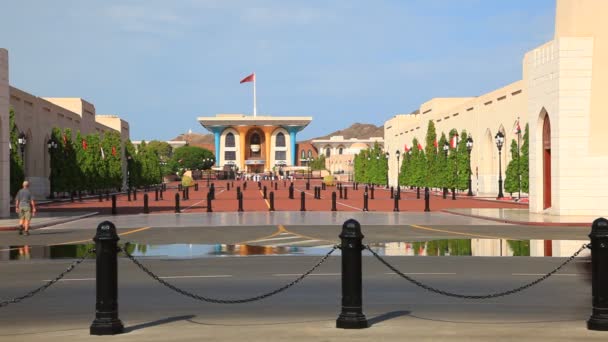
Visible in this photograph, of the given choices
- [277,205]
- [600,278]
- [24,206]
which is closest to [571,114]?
[277,205]

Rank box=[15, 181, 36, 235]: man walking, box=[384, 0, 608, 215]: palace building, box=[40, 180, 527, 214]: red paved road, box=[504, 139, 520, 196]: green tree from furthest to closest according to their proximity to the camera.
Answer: box=[504, 139, 520, 196]: green tree < box=[40, 180, 527, 214]: red paved road < box=[384, 0, 608, 215]: palace building < box=[15, 181, 36, 235]: man walking

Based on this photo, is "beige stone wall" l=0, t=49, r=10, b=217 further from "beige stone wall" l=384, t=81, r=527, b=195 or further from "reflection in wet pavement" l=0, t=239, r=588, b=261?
"beige stone wall" l=384, t=81, r=527, b=195

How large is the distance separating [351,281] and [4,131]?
1259 inches

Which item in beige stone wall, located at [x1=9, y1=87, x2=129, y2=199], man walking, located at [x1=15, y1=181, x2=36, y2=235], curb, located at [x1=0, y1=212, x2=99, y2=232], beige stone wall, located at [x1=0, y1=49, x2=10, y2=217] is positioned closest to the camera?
man walking, located at [x1=15, y1=181, x2=36, y2=235]

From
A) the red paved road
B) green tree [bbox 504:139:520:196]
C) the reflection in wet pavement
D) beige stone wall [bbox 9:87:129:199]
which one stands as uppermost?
beige stone wall [bbox 9:87:129:199]

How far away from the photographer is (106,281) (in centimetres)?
979

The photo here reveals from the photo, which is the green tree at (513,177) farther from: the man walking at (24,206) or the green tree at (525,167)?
the man walking at (24,206)

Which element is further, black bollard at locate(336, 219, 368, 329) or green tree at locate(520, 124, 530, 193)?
green tree at locate(520, 124, 530, 193)

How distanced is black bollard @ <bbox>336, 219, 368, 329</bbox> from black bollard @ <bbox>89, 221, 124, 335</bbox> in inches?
99.0

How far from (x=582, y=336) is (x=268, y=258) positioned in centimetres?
1085

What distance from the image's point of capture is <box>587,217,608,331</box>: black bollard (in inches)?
381

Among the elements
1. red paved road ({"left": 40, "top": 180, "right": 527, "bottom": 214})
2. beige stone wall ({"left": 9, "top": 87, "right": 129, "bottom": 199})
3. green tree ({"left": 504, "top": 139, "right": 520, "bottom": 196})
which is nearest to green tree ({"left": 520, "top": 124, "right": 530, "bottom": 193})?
green tree ({"left": 504, "top": 139, "right": 520, "bottom": 196})

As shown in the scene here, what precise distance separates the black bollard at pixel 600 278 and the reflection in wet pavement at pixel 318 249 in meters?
10.5

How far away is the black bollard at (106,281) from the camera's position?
31.8 feet
